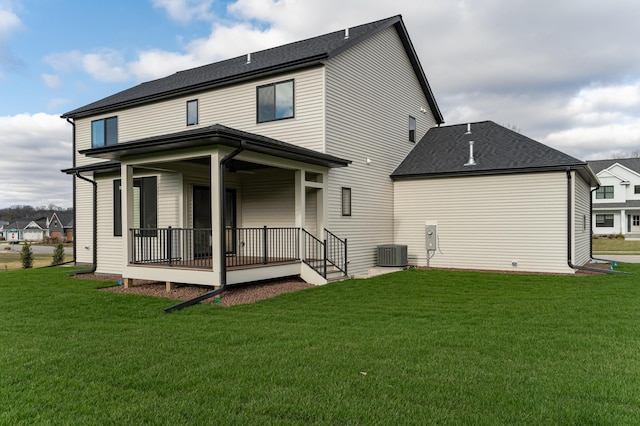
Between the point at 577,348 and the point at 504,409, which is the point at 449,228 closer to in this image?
the point at 577,348

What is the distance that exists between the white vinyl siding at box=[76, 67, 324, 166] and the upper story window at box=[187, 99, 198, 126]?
0.16 m

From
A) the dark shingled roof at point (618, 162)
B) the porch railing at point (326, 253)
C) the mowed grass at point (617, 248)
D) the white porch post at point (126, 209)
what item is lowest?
the mowed grass at point (617, 248)

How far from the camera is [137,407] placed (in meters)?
3.47

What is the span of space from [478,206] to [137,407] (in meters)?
12.5

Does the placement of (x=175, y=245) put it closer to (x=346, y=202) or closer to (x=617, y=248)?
(x=346, y=202)

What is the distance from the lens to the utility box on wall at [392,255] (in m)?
13.8

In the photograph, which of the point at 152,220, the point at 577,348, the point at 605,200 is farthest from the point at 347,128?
the point at 605,200

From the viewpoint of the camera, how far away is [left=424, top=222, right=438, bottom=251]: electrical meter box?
1458 centimetres

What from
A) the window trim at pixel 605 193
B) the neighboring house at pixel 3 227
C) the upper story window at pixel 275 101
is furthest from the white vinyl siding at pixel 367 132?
the neighboring house at pixel 3 227

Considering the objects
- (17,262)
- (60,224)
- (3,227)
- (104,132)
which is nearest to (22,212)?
(3,227)

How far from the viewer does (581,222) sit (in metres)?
15.4

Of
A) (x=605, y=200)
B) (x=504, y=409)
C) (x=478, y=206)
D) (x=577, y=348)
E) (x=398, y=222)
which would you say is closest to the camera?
(x=504, y=409)

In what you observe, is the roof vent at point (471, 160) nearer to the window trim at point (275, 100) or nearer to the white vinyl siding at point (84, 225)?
the window trim at point (275, 100)

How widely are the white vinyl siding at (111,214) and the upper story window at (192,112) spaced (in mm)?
2681
